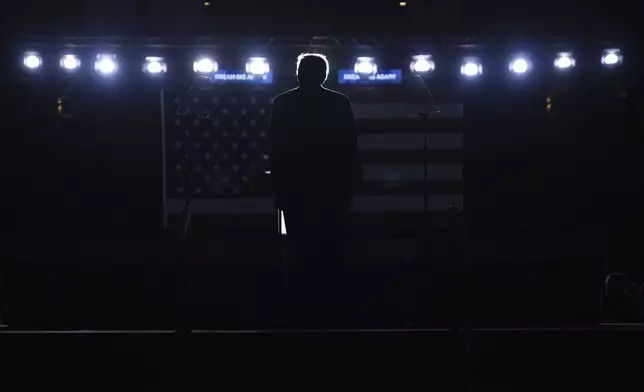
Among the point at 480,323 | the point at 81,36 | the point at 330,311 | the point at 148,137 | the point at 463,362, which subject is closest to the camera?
the point at 463,362

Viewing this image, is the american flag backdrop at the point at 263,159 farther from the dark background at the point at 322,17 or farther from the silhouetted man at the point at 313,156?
the silhouetted man at the point at 313,156

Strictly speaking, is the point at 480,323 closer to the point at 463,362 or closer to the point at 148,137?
the point at 463,362

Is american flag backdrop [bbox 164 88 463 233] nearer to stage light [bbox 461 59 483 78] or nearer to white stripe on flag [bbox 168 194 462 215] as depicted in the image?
white stripe on flag [bbox 168 194 462 215]

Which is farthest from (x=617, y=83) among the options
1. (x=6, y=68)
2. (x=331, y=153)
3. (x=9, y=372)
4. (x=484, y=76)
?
(x=9, y=372)

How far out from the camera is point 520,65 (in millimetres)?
8039

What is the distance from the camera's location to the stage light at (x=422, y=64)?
8016 millimetres

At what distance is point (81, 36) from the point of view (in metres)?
7.80

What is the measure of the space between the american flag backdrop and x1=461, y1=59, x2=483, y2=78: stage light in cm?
71

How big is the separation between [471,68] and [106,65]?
3654 millimetres

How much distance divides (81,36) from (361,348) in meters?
5.76

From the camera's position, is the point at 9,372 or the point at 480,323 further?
the point at 480,323

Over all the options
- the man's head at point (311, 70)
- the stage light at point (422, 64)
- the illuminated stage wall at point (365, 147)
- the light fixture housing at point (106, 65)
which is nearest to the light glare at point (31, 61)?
the illuminated stage wall at point (365, 147)

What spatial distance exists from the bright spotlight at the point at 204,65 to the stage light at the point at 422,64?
1.97 metres

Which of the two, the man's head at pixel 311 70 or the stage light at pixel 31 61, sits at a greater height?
the stage light at pixel 31 61
